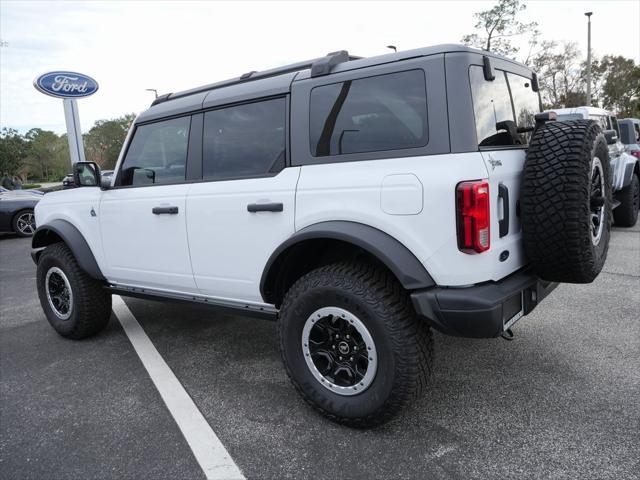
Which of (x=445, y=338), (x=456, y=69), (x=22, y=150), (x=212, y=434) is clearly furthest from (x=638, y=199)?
(x=22, y=150)

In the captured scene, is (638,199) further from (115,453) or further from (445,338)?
(115,453)

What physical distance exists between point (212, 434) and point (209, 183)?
1.54 meters

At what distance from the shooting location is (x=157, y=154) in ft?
12.0

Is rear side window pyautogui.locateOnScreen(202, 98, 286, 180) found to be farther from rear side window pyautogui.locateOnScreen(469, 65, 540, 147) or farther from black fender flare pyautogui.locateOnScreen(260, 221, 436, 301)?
rear side window pyautogui.locateOnScreen(469, 65, 540, 147)

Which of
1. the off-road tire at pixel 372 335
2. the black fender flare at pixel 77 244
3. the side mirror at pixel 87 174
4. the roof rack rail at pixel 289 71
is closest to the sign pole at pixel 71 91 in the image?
the black fender flare at pixel 77 244

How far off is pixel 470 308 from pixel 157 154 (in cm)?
259

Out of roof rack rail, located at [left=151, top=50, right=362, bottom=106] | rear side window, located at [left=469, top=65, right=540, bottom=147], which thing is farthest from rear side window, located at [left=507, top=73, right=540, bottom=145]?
roof rack rail, located at [left=151, top=50, right=362, bottom=106]

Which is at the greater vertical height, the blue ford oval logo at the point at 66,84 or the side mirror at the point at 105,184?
the blue ford oval logo at the point at 66,84

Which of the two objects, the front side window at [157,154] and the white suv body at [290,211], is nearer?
the white suv body at [290,211]

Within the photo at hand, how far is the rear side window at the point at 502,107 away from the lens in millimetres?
2428

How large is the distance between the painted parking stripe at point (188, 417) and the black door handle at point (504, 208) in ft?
5.65

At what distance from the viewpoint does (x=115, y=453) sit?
8.25 feet

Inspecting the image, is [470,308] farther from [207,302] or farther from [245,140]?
[207,302]

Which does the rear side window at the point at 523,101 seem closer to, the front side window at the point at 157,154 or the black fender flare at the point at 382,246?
the black fender flare at the point at 382,246
